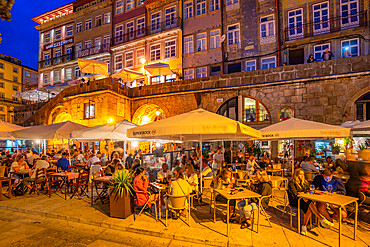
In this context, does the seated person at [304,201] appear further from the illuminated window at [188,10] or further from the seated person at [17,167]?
the illuminated window at [188,10]

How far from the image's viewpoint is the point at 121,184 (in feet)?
19.3

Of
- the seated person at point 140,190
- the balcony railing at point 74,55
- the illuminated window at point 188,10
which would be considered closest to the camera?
the seated person at point 140,190

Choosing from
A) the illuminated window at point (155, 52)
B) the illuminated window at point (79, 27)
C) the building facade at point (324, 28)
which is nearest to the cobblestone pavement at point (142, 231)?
the building facade at point (324, 28)

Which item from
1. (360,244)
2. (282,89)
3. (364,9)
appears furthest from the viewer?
(364,9)

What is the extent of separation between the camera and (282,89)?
1466 centimetres

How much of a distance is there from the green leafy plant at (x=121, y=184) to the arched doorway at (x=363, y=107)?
14324mm

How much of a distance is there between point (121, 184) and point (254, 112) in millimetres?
12407

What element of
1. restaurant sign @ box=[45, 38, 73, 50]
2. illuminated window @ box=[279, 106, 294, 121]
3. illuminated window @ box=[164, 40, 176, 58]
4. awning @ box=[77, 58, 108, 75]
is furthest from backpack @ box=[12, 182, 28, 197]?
restaurant sign @ box=[45, 38, 73, 50]

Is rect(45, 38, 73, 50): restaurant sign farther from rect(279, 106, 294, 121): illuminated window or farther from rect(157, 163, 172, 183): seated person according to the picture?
rect(157, 163, 172, 183): seated person

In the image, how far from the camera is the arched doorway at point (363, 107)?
13.1 meters

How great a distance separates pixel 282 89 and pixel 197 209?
37.0 feet

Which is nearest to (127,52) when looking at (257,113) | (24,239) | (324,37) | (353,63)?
(257,113)

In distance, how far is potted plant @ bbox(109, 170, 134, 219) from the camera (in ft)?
19.0

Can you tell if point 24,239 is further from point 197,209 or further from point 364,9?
point 364,9
